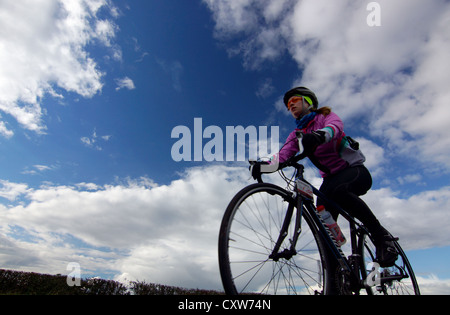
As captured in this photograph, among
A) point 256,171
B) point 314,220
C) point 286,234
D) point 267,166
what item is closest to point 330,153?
point 314,220

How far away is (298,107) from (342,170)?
1157 mm

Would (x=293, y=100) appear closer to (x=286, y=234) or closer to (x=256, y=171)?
(x=256, y=171)

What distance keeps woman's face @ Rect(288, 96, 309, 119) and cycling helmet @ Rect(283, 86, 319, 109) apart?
133mm

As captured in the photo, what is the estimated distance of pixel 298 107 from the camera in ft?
13.6

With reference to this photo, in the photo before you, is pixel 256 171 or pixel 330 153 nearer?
pixel 256 171

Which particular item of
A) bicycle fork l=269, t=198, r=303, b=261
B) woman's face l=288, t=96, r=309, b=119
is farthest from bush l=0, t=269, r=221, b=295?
woman's face l=288, t=96, r=309, b=119

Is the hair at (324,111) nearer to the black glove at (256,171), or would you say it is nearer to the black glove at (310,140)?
the black glove at (310,140)

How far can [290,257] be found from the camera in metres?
2.83

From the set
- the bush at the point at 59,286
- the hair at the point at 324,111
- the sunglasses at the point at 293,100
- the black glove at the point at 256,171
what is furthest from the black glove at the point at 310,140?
the bush at the point at 59,286

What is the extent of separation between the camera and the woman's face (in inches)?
163

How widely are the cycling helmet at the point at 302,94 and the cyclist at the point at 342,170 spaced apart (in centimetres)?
14

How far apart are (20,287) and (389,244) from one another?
25.3 ft
